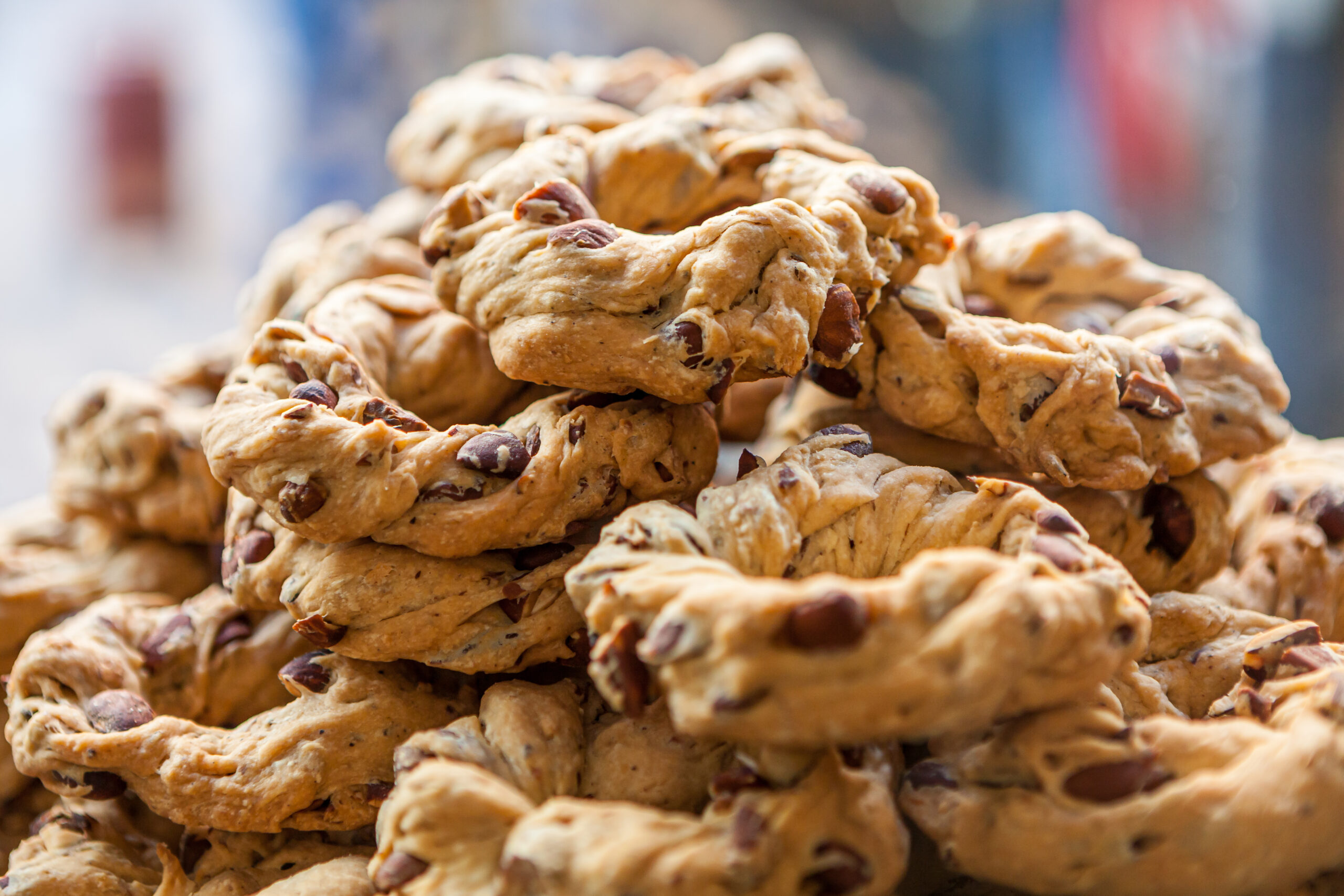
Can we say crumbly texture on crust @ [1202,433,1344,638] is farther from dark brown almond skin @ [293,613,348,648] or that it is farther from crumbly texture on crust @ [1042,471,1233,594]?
dark brown almond skin @ [293,613,348,648]

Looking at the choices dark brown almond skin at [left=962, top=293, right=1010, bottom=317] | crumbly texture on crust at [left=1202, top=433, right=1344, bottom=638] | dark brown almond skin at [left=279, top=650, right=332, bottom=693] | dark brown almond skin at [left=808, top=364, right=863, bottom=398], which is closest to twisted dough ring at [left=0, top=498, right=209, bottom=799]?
dark brown almond skin at [left=279, top=650, right=332, bottom=693]

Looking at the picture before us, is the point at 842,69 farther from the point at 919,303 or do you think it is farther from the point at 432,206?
the point at 919,303

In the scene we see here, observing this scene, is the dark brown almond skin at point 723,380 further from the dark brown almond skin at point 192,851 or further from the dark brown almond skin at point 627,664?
the dark brown almond skin at point 192,851

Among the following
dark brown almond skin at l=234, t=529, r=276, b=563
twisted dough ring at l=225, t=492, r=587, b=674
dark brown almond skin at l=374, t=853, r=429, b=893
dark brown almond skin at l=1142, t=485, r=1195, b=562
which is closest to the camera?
dark brown almond skin at l=374, t=853, r=429, b=893

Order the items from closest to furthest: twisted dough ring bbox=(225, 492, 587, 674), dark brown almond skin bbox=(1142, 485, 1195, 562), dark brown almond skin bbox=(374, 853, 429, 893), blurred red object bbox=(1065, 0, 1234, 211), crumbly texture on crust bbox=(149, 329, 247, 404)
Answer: dark brown almond skin bbox=(374, 853, 429, 893)
twisted dough ring bbox=(225, 492, 587, 674)
dark brown almond skin bbox=(1142, 485, 1195, 562)
crumbly texture on crust bbox=(149, 329, 247, 404)
blurred red object bbox=(1065, 0, 1234, 211)

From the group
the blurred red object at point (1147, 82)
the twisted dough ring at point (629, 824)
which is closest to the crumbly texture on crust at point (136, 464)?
the twisted dough ring at point (629, 824)

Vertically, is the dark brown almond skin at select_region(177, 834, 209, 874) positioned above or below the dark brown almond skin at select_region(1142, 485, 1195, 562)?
below

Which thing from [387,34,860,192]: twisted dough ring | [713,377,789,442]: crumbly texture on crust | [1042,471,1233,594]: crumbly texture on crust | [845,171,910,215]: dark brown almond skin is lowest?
[1042,471,1233,594]: crumbly texture on crust

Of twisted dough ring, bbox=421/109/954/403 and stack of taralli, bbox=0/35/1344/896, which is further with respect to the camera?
twisted dough ring, bbox=421/109/954/403
